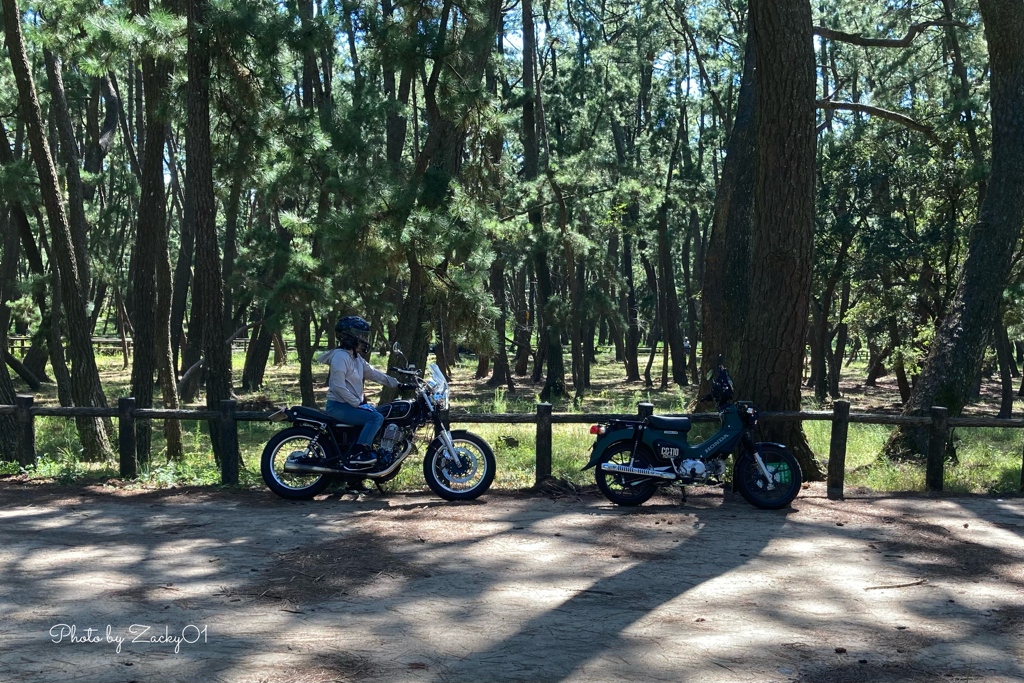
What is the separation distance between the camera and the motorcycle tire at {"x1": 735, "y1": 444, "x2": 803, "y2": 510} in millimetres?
8266

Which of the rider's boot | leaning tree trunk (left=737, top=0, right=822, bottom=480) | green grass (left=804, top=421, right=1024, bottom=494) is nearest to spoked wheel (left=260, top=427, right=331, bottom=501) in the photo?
the rider's boot

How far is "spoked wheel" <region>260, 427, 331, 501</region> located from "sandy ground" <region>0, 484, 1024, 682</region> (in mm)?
193

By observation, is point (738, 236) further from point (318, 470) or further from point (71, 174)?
point (71, 174)

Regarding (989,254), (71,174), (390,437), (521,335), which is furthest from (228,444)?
(521,335)

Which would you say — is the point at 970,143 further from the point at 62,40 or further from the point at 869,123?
the point at 62,40

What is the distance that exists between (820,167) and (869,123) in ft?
5.60

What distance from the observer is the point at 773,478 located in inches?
327

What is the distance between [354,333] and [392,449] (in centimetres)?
116

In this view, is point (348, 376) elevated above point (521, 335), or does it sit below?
below

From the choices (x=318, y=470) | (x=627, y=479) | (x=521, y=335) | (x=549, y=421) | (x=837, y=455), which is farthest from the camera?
(x=521, y=335)

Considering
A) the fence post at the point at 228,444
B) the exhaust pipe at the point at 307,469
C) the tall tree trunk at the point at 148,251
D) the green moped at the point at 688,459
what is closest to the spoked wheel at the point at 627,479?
the green moped at the point at 688,459

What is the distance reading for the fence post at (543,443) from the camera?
912cm

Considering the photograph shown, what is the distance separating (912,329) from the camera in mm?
23438

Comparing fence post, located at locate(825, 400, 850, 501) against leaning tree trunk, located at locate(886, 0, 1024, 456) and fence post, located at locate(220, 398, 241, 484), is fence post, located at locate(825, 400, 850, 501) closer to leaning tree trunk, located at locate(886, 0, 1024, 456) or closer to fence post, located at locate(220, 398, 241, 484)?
leaning tree trunk, located at locate(886, 0, 1024, 456)
